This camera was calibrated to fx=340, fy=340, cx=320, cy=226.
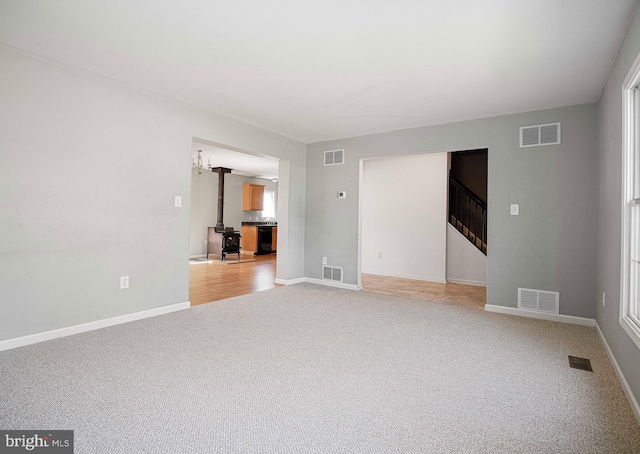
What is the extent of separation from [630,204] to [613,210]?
497 millimetres

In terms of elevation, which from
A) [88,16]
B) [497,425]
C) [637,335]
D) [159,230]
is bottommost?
[497,425]

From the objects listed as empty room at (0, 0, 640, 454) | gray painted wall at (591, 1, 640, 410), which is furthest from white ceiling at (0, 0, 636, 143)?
gray painted wall at (591, 1, 640, 410)

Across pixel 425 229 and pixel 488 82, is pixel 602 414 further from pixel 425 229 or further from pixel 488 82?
pixel 425 229

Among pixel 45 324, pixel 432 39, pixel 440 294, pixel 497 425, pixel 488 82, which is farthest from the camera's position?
pixel 440 294

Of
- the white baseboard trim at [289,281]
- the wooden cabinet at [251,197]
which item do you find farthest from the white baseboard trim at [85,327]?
the wooden cabinet at [251,197]

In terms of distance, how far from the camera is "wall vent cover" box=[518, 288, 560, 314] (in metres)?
3.79

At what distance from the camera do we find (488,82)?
3201 millimetres

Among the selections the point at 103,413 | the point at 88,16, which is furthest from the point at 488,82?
the point at 103,413

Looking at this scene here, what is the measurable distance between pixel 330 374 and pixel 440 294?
329cm

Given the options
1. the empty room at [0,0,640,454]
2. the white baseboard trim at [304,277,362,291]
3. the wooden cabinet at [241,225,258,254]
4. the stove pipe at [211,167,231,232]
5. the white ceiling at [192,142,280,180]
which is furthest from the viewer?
the wooden cabinet at [241,225,258,254]

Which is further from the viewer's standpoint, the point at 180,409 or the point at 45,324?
the point at 45,324

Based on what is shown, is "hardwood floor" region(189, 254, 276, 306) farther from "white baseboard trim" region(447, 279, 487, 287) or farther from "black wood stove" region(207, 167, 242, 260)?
"white baseboard trim" region(447, 279, 487, 287)

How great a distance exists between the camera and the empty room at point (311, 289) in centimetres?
181

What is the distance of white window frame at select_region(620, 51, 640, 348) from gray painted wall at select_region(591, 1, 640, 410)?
0.39 ft
